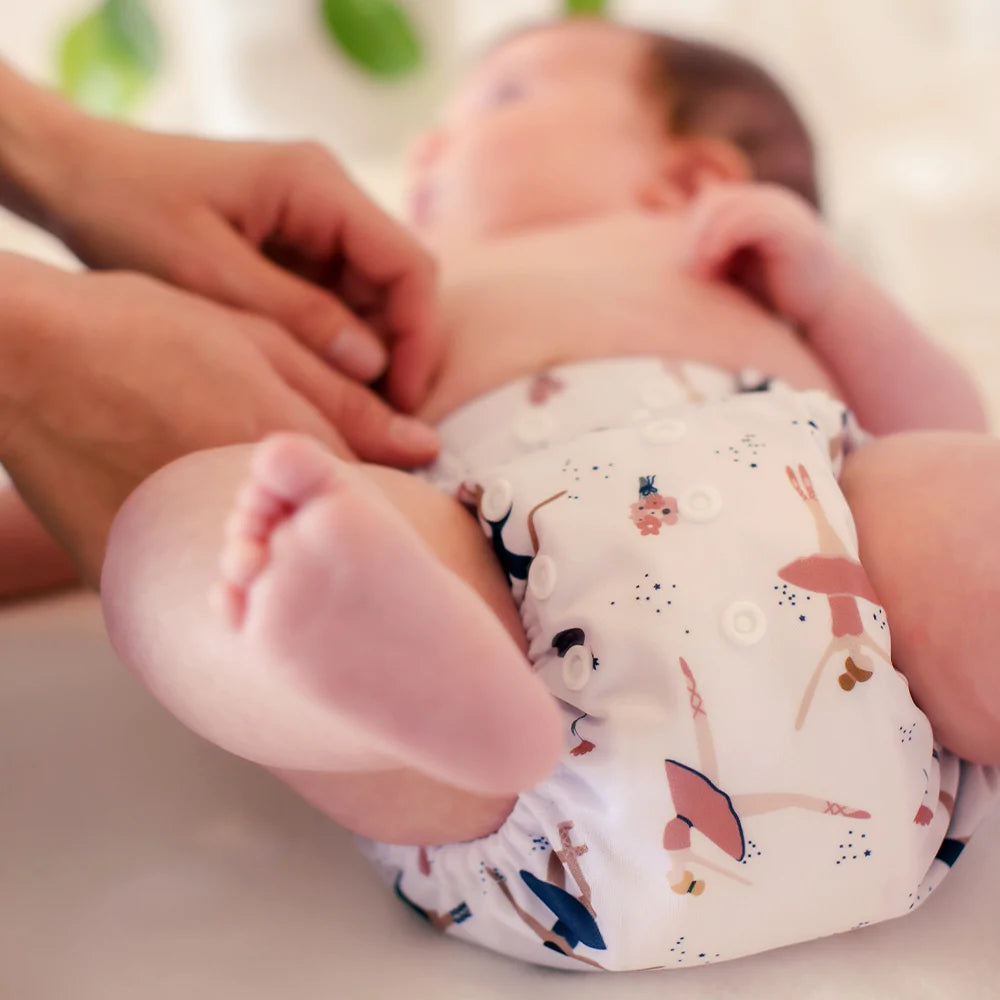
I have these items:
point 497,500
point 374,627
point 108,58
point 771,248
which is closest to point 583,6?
point 108,58

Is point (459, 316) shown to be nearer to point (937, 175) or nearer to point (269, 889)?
point (269, 889)

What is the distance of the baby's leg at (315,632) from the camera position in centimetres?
43

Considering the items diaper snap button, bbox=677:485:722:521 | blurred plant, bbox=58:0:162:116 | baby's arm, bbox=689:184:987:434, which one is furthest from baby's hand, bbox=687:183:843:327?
blurred plant, bbox=58:0:162:116

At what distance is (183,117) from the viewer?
6.55 feet

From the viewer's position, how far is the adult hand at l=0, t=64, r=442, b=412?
79 centimetres

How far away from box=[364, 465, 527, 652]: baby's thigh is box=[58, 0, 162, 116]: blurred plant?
4.75ft

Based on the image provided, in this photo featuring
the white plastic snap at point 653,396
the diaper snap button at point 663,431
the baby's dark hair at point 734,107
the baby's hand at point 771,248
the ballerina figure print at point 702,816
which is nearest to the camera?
the ballerina figure print at point 702,816

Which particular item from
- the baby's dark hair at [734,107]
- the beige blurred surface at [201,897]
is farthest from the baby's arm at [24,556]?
the baby's dark hair at [734,107]

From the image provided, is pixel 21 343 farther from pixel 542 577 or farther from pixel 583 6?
pixel 583 6

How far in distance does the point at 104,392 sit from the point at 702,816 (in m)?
0.42

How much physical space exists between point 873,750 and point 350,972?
1.09 feet

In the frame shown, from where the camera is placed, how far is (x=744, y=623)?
1.96ft

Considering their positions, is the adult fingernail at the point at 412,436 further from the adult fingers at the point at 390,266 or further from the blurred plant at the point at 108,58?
the blurred plant at the point at 108,58

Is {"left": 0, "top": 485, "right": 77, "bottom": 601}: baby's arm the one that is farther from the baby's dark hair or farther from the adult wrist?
the baby's dark hair
